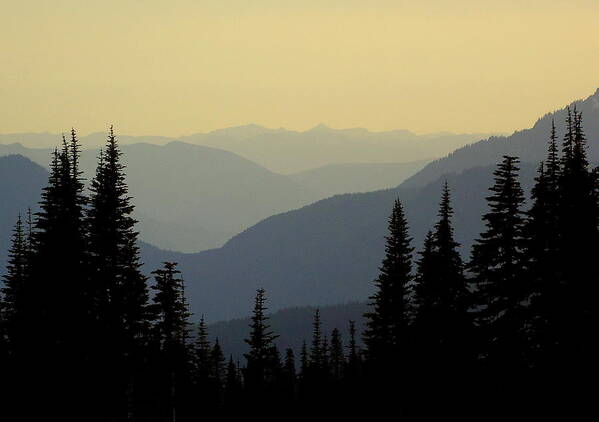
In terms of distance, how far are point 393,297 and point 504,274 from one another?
547 inches

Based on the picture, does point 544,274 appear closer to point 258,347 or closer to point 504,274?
point 504,274

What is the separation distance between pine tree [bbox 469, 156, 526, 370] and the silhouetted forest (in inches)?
2.1

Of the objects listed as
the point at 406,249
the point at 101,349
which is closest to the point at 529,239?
the point at 406,249

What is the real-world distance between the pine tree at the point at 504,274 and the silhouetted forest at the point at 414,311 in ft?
0.18

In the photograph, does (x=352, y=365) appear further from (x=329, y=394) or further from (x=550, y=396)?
→ (x=550, y=396)

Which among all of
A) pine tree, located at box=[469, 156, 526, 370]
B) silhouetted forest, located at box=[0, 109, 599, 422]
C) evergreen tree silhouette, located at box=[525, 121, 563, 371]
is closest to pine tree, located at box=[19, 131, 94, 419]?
silhouetted forest, located at box=[0, 109, 599, 422]

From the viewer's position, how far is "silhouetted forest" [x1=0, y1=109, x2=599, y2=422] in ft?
111

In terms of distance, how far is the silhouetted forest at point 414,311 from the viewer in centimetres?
3388

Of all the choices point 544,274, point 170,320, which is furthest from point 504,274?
point 170,320

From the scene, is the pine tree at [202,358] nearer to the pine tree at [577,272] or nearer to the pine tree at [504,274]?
the pine tree at [504,274]

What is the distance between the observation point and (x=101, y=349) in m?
41.9

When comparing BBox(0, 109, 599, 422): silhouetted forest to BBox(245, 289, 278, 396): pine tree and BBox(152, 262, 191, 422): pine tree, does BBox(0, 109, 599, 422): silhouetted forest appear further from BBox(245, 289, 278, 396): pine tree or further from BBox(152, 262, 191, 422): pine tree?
BBox(245, 289, 278, 396): pine tree

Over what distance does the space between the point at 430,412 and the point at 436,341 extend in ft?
14.8

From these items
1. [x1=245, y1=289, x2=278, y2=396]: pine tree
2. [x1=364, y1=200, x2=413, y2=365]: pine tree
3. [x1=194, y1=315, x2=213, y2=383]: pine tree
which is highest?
[x1=364, y1=200, x2=413, y2=365]: pine tree
